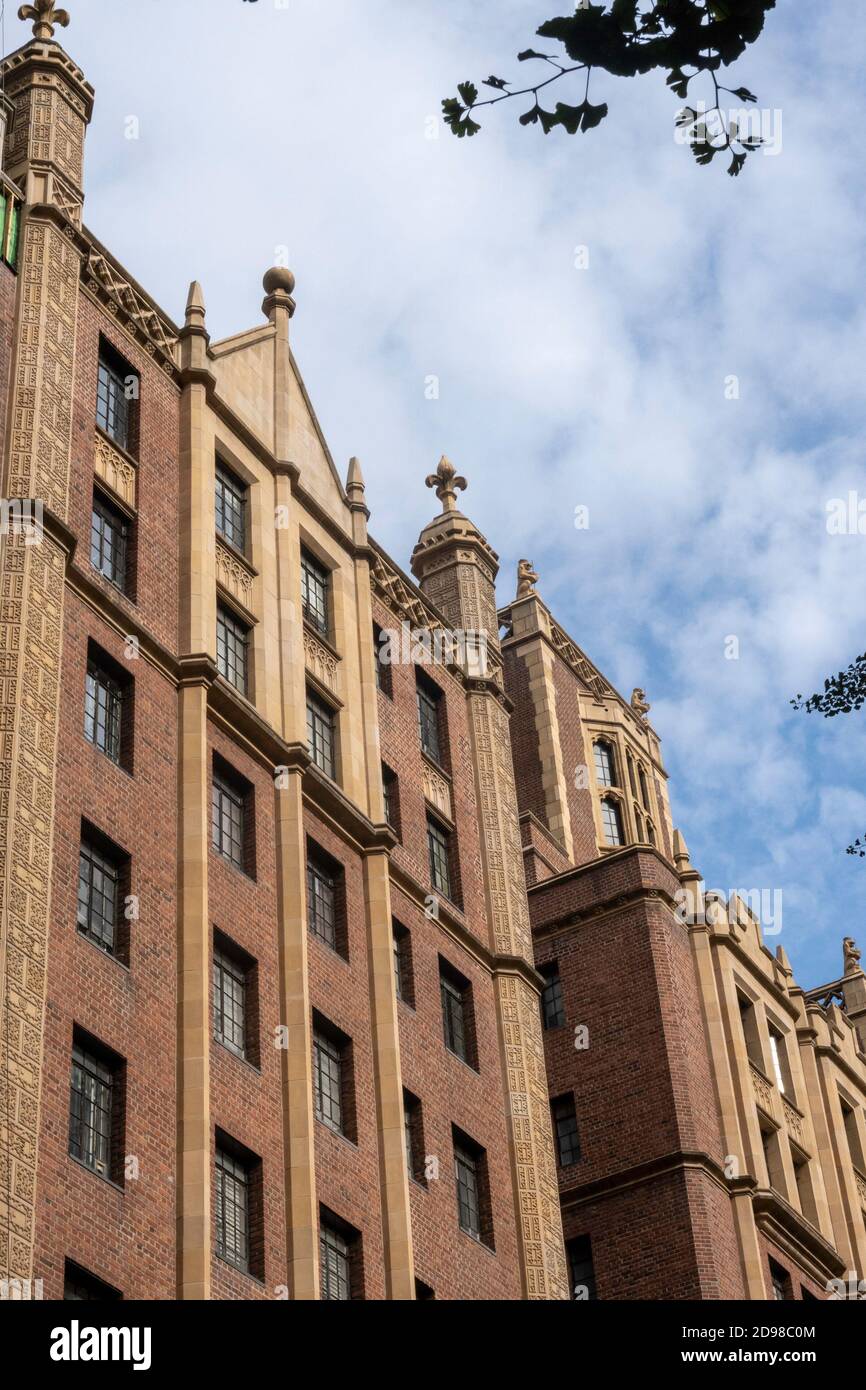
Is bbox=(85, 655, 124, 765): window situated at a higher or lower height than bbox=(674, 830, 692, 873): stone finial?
lower

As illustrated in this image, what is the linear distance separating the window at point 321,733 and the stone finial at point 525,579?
1282 inches

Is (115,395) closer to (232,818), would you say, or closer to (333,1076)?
(232,818)

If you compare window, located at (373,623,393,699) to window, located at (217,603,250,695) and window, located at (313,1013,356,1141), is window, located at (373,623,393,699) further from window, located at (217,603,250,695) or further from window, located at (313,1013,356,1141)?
window, located at (313,1013,356,1141)

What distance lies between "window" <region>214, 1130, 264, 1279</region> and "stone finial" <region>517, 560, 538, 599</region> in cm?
4357

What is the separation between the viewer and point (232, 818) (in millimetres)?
41094

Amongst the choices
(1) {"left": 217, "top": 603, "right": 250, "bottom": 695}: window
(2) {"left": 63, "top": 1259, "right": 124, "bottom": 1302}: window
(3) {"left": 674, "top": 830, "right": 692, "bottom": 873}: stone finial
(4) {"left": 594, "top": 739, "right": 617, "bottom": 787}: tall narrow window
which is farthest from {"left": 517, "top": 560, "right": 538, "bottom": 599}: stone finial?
(2) {"left": 63, "top": 1259, "right": 124, "bottom": 1302}: window

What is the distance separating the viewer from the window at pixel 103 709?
124ft

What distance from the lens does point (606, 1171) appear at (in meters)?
50.9

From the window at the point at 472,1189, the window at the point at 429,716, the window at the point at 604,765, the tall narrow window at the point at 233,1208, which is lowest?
the tall narrow window at the point at 233,1208

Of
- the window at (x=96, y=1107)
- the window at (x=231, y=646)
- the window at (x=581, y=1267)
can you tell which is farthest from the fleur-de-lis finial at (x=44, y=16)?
the window at (x=581, y=1267)

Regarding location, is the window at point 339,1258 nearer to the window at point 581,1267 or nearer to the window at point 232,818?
the window at point 232,818

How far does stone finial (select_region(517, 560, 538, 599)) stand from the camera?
78.8 metres

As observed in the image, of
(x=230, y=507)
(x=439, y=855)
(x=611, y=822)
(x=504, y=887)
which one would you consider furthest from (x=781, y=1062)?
(x=230, y=507)
